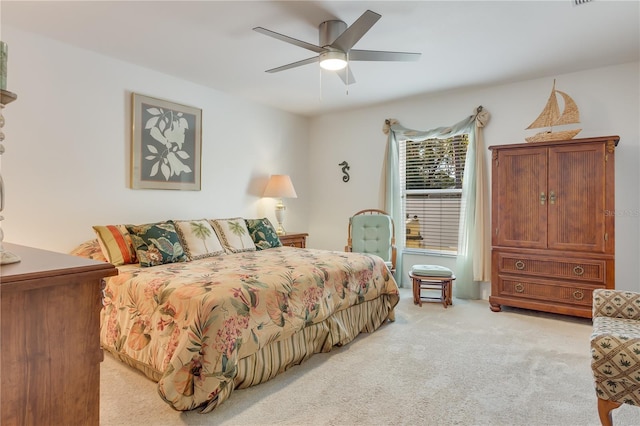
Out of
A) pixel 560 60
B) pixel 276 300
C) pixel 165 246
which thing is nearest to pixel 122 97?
pixel 165 246

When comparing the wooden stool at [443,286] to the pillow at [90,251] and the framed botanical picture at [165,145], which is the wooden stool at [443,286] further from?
the pillow at [90,251]

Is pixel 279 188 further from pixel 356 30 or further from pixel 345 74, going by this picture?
pixel 356 30

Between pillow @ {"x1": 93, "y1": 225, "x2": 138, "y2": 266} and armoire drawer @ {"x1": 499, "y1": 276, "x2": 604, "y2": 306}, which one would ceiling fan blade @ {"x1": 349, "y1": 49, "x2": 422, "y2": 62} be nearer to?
pillow @ {"x1": 93, "y1": 225, "x2": 138, "y2": 266}

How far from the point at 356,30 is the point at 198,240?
217cm

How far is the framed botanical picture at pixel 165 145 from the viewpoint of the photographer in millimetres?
3580

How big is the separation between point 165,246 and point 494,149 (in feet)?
10.9

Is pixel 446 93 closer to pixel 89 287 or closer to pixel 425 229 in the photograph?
pixel 425 229

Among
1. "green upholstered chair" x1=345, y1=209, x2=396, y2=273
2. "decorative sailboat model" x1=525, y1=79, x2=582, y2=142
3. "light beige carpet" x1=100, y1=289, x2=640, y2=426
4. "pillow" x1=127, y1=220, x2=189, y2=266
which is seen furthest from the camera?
"green upholstered chair" x1=345, y1=209, x2=396, y2=273

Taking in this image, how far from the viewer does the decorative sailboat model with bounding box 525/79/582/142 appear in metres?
3.50

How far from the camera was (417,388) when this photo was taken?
7.06ft

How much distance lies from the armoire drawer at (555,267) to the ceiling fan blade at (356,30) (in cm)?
266

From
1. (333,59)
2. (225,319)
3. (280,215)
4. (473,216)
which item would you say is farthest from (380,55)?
(280,215)

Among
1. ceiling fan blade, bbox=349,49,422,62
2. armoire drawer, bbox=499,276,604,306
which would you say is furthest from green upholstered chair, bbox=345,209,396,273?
ceiling fan blade, bbox=349,49,422,62

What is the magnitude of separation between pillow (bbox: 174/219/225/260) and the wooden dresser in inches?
83.9
